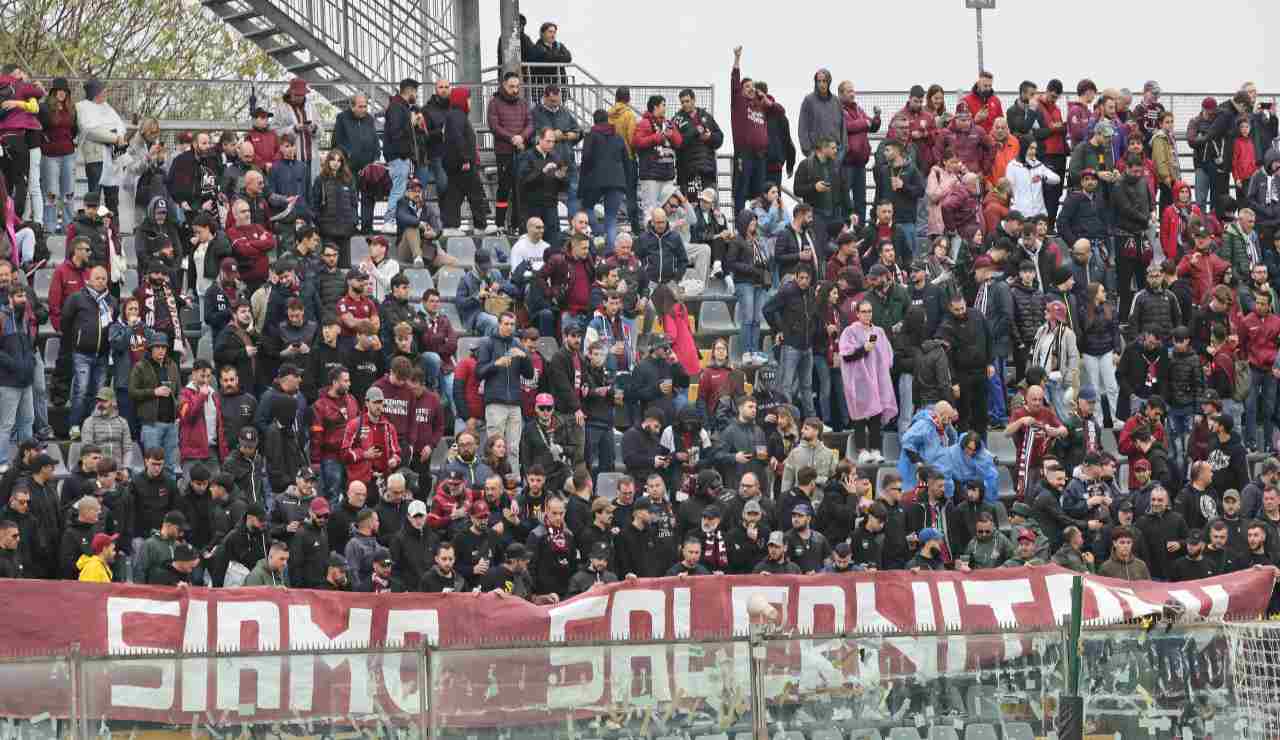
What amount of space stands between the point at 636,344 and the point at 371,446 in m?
4.02

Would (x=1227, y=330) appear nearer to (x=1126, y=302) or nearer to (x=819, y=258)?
(x=1126, y=302)

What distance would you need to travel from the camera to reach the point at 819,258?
28.0m

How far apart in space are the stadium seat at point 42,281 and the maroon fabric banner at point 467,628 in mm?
8798

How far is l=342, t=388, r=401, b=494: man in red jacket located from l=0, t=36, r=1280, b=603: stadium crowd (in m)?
0.03

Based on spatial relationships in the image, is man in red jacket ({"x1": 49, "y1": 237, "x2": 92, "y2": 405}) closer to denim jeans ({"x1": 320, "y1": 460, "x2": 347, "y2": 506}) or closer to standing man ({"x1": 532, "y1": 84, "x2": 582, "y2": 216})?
denim jeans ({"x1": 320, "y1": 460, "x2": 347, "y2": 506})

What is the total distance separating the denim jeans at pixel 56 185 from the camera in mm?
26750

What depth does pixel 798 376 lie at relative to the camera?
84.8 feet

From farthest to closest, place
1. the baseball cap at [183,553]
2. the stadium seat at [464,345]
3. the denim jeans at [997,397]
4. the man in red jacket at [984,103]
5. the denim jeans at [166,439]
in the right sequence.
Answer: the man in red jacket at [984,103], the denim jeans at [997,397], the stadium seat at [464,345], the denim jeans at [166,439], the baseball cap at [183,553]

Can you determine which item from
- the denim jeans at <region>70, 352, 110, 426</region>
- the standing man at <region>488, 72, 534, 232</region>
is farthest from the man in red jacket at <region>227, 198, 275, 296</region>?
the standing man at <region>488, 72, 534, 232</region>

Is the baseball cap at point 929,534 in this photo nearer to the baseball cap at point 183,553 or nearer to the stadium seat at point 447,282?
the baseball cap at point 183,553

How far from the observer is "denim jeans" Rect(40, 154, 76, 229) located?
87.8ft

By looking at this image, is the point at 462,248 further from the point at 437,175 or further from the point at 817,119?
the point at 817,119

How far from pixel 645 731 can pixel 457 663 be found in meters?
1.27

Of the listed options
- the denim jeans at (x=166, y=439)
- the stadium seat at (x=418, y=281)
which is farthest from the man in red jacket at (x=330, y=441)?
the stadium seat at (x=418, y=281)
